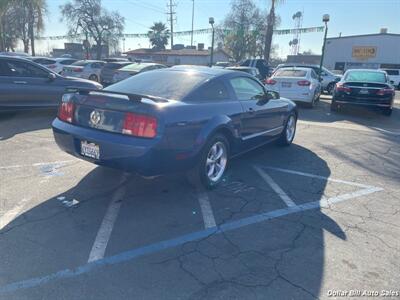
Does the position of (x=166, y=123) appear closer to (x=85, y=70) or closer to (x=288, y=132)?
(x=288, y=132)

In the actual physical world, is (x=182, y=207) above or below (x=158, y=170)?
below

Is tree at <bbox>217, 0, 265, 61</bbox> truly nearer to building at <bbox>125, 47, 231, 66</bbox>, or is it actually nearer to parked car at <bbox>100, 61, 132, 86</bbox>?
building at <bbox>125, 47, 231, 66</bbox>

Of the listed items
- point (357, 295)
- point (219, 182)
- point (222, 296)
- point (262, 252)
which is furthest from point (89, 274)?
point (219, 182)

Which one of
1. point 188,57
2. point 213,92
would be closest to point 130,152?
point 213,92

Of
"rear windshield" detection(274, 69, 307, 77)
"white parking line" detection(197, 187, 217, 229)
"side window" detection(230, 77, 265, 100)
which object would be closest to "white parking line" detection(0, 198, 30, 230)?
"white parking line" detection(197, 187, 217, 229)

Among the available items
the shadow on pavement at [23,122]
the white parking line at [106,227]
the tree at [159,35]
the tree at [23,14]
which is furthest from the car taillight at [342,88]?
the tree at [159,35]

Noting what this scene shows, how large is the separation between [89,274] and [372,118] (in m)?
11.0

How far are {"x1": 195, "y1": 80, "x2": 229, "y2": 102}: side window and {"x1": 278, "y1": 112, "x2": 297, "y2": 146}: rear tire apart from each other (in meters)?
2.27

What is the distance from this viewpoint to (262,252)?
310 centimetres

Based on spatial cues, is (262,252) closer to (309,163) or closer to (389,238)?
(389,238)

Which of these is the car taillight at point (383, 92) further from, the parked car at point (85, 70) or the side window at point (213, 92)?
the parked car at point (85, 70)

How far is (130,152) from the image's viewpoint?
355 cm

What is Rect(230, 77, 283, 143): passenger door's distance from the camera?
5000 millimetres

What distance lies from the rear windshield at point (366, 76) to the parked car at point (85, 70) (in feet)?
42.9
